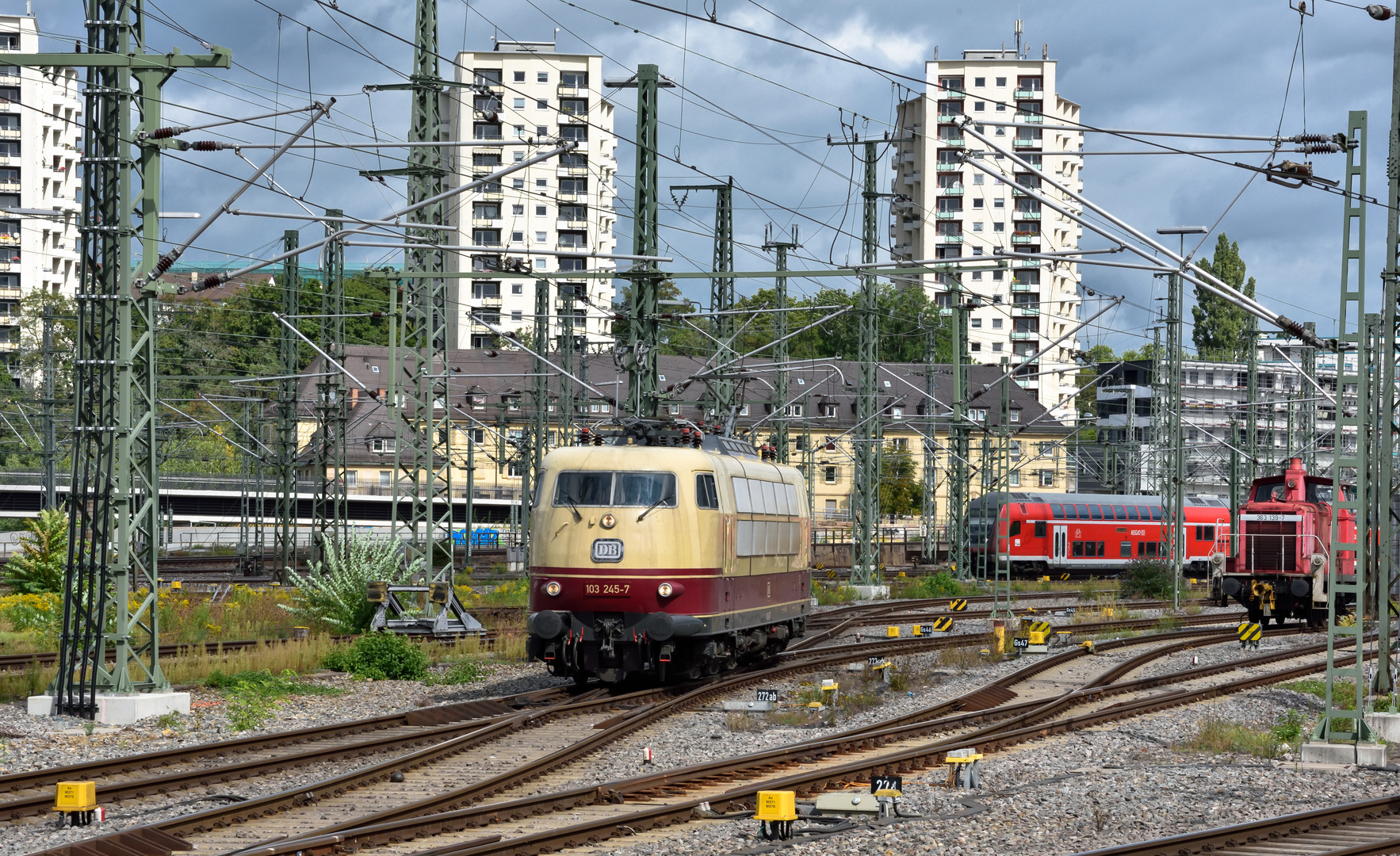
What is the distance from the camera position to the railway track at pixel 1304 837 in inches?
Answer: 437

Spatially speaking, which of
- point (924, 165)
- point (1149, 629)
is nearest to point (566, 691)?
point (1149, 629)

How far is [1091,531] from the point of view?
209 ft

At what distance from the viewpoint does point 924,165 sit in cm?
→ 11988

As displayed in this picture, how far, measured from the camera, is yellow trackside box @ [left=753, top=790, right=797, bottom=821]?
1151 centimetres

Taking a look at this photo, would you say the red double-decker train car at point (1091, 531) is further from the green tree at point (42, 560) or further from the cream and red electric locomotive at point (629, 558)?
the cream and red electric locomotive at point (629, 558)

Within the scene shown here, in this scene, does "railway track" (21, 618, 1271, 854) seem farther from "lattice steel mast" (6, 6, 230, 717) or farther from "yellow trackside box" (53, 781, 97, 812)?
"lattice steel mast" (6, 6, 230, 717)

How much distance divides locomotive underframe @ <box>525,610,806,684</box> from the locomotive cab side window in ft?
5.02

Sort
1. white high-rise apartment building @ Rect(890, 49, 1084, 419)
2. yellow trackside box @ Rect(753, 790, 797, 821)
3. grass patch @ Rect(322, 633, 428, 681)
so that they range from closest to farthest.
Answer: yellow trackside box @ Rect(753, 790, 797, 821)
grass patch @ Rect(322, 633, 428, 681)
white high-rise apartment building @ Rect(890, 49, 1084, 419)

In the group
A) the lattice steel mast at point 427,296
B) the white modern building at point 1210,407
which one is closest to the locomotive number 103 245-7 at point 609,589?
the lattice steel mast at point 427,296

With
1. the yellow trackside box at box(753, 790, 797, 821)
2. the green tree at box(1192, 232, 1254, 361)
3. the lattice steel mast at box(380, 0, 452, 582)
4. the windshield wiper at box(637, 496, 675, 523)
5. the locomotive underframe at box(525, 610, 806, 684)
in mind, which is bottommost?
the yellow trackside box at box(753, 790, 797, 821)

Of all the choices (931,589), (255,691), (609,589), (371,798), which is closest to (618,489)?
(609,589)

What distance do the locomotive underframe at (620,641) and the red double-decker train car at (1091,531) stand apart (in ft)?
135

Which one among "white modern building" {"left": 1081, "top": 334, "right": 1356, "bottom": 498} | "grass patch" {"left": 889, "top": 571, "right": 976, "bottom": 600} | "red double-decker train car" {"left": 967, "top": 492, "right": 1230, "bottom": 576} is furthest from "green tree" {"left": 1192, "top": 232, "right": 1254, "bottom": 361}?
"grass patch" {"left": 889, "top": 571, "right": 976, "bottom": 600}

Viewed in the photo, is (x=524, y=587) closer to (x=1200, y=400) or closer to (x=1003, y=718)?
(x=1003, y=718)
